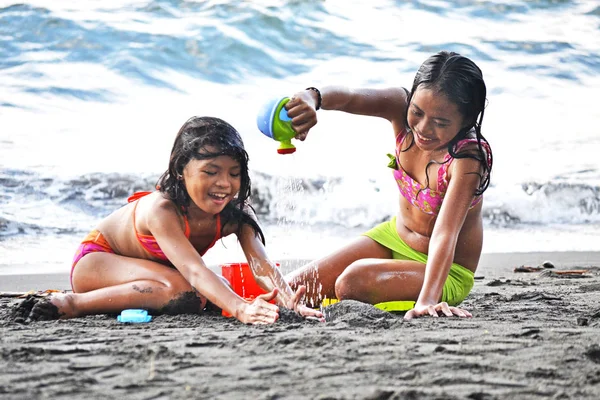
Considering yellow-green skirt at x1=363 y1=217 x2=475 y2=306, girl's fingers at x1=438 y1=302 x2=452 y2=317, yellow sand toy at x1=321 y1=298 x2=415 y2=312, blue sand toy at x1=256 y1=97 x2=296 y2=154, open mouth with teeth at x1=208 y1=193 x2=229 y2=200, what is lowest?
yellow sand toy at x1=321 y1=298 x2=415 y2=312

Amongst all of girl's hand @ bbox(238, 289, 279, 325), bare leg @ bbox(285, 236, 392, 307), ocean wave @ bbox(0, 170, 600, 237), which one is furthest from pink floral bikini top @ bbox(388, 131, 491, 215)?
ocean wave @ bbox(0, 170, 600, 237)

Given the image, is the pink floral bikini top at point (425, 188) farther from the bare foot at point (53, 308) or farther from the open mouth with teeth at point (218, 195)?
the bare foot at point (53, 308)

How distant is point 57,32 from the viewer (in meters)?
13.8

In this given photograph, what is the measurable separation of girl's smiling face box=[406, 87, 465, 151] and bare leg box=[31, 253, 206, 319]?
4.35ft

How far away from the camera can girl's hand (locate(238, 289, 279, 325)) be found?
2.97 metres

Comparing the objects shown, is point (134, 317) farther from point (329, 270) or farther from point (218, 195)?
point (329, 270)

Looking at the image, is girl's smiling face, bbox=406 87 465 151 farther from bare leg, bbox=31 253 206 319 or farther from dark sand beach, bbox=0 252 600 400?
bare leg, bbox=31 253 206 319

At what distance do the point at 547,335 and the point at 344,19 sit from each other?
14014 millimetres

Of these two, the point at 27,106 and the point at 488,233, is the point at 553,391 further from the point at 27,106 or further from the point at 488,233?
the point at 27,106

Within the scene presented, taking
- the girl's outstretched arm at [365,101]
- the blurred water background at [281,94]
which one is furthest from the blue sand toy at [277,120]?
the blurred water background at [281,94]

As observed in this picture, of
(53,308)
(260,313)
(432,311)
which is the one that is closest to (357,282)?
(432,311)

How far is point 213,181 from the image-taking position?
335 centimetres

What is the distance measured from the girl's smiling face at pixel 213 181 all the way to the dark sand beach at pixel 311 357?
0.54 meters

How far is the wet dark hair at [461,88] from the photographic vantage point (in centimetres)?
331
